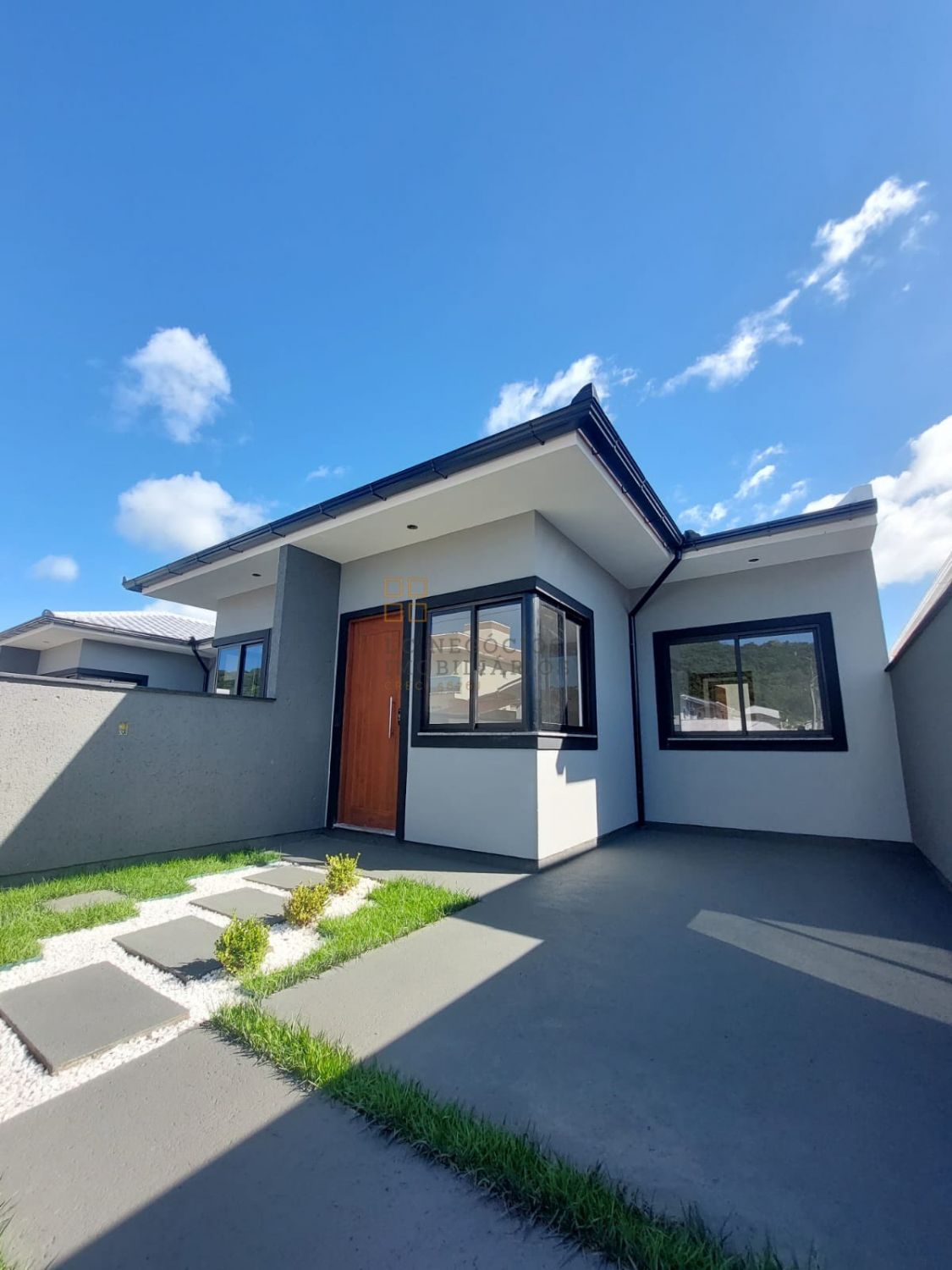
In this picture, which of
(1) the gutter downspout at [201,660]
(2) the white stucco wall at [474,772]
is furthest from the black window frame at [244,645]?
(2) the white stucco wall at [474,772]

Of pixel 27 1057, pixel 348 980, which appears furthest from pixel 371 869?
pixel 27 1057

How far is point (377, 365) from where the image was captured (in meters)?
6.91

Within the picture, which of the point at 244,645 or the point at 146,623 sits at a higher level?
the point at 146,623

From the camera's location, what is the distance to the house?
4.39 m

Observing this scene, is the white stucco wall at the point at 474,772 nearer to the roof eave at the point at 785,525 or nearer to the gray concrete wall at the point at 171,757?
the gray concrete wall at the point at 171,757

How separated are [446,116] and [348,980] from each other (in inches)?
288

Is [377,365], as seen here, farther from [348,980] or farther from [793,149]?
[348,980]

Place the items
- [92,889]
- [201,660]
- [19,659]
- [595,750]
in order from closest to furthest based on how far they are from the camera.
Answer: [92,889] → [595,750] → [201,660] → [19,659]

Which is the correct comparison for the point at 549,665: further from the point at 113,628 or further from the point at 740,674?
the point at 113,628

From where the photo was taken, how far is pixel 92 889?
3414mm

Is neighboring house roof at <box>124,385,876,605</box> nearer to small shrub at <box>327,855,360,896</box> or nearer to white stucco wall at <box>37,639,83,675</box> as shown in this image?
small shrub at <box>327,855,360,896</box>

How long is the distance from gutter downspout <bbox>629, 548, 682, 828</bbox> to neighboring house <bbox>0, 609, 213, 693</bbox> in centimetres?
686

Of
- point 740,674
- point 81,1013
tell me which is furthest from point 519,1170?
point 740,674

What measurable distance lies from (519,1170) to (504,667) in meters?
3.54
